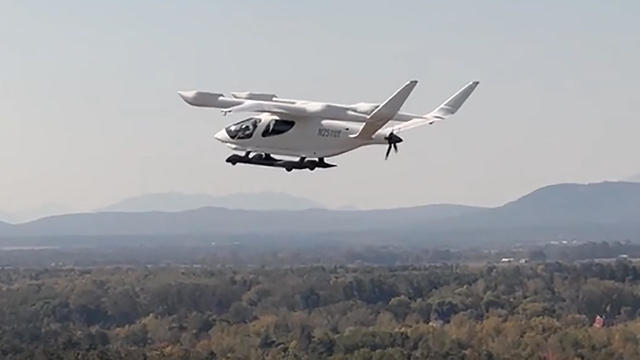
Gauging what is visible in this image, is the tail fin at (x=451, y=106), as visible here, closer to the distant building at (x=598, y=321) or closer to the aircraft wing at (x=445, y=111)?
the aircraft wing at (x=445, y=111)

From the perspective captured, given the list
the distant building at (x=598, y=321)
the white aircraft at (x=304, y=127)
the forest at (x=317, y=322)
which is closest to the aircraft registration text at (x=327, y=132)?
the white aircraft at (x=304, y=127)

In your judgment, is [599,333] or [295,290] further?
[295,290]

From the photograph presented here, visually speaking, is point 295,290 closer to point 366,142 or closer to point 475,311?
point 475,311

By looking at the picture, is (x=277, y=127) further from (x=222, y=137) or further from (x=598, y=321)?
(x=598, y=321)

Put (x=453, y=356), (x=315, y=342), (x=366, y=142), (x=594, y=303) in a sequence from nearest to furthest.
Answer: (x=366, y=142) < (x=453, y=356) < (x=315, y=342) < (x=594, y=303)

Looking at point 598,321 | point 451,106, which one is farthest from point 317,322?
point 451,106

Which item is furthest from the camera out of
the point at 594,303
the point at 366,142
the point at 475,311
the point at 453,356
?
the point at 594,303

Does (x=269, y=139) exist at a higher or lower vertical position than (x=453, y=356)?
higher

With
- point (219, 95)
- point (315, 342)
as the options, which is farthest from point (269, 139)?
point (315, 342)
